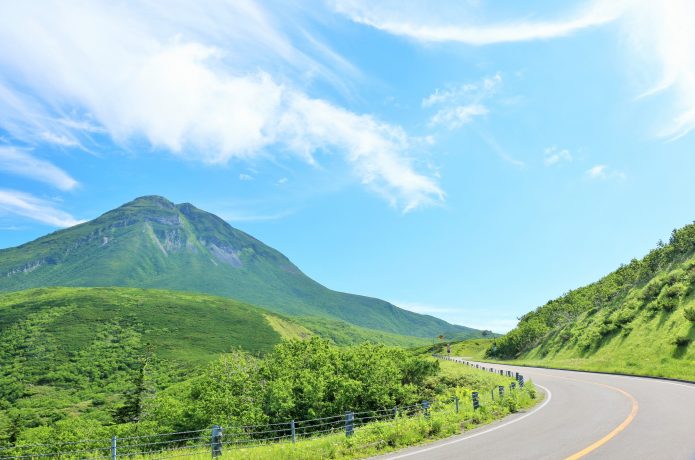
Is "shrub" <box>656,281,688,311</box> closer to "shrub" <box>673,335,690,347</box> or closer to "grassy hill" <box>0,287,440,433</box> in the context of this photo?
"shrub" <box>673,335,690,347</box>

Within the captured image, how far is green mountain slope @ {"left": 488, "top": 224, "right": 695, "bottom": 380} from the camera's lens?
35.7 m

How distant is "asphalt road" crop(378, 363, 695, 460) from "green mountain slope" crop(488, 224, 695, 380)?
15.0 m

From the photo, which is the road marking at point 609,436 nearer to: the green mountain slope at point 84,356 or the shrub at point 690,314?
the shrub at point 690,314

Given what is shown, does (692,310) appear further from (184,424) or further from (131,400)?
(131,400)

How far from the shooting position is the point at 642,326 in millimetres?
45219

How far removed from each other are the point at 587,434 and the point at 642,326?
41.2 metres

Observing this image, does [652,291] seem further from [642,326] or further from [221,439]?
[221,439]

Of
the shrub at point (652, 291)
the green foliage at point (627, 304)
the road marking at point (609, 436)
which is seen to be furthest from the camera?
the shrub at point (652, 291)

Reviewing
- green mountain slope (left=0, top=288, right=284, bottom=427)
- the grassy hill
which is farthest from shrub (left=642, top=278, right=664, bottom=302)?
green mountain slope (left=0, top=288, right=284, bottom=427)

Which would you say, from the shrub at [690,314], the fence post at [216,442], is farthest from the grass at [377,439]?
the shrub at [690,314]

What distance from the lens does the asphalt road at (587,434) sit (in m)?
10.2

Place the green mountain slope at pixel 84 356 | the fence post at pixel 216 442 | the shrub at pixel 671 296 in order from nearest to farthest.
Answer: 1. the fence post at pixel 216 442
2. the shrub at pixel 671 296
3. the green mountain slope at pixel 84 356

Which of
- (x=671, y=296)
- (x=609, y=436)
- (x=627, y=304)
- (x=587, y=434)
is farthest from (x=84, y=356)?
(x=609, y=436)

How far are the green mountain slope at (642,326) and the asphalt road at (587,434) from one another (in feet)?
49.3
